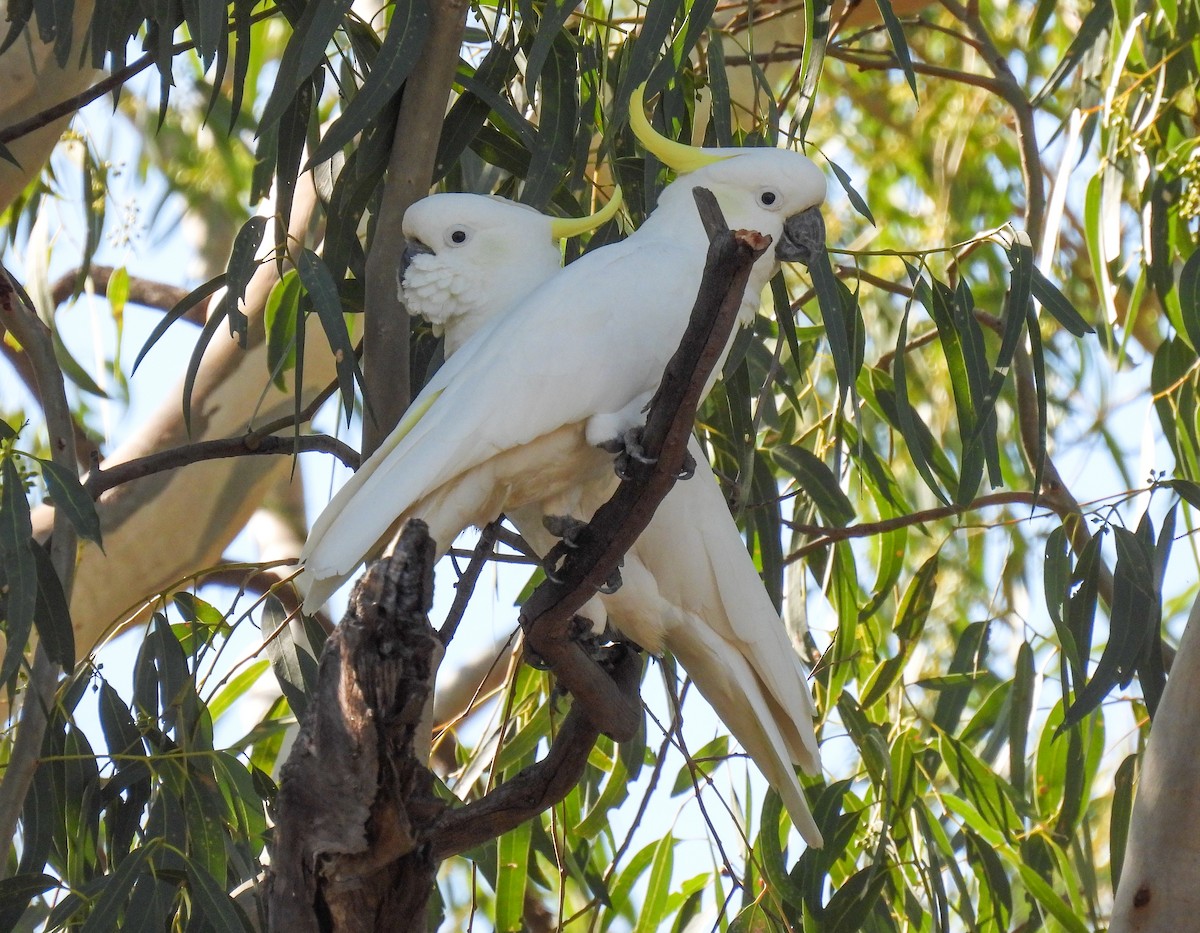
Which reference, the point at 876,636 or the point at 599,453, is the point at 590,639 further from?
the point at 876,636

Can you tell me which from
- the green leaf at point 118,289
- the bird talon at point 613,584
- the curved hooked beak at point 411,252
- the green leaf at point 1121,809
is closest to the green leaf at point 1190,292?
the green leaf at point 1121,809

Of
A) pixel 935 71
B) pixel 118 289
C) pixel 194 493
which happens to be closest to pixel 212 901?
pixel 194 493

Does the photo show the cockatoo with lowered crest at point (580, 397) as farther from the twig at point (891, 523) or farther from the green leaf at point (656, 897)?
the green leaf at point (656, 897)

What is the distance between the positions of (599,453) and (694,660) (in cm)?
31

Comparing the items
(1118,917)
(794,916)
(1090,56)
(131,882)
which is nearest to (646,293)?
(131,882)

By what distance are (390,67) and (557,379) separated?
38 cm

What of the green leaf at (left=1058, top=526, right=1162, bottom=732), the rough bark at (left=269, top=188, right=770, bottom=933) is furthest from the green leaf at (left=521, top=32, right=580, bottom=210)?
the green leaf at (left=1058, top=526, right=1162, bottom=732)

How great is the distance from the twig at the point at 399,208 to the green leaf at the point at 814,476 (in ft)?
2.03

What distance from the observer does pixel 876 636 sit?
229 centimetres

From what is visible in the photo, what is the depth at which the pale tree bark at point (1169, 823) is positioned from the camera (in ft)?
4.91

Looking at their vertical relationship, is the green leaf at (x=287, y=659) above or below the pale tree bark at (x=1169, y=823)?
above

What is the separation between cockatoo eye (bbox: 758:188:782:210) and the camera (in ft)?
4.50

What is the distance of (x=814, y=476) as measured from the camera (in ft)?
6.50

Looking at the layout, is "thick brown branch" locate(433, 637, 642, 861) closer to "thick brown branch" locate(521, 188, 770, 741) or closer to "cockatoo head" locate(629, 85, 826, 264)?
"thick brown branch" locate(521, 188, 770, 741)
